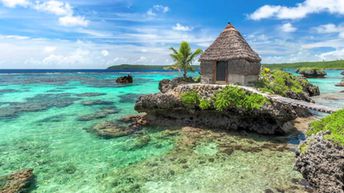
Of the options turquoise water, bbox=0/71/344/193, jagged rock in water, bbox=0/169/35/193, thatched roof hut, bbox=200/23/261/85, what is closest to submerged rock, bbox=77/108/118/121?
turquoise water, bbox=0/71/344/193

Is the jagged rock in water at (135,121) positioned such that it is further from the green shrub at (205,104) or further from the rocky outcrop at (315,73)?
the rocky outcrop at (315,73)

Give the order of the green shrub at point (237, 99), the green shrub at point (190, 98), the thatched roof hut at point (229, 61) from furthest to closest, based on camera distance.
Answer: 1. the thatched roof hut at point (229, 61)
2. the green shrub at point (190, 98)
3. the green shrub at point (237, 99)

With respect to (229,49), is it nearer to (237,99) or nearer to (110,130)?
(237,99)

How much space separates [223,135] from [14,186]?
34.4 ft

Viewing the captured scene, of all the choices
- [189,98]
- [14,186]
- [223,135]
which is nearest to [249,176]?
[223,135]

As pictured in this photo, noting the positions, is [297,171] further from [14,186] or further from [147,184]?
[14,186]

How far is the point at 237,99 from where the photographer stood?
1382 centimetres

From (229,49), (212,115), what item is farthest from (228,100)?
(229,49)

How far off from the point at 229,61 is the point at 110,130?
392 inches

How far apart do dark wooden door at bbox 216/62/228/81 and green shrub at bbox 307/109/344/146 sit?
872 centimetres

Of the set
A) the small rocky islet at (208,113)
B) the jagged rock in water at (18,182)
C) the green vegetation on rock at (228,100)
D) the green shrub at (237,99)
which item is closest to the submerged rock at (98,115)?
the small rocky islet at (208,113)

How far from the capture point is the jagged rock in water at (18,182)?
823 cm

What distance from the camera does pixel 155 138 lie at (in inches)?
547

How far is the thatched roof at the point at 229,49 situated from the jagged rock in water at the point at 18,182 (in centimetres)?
1373
